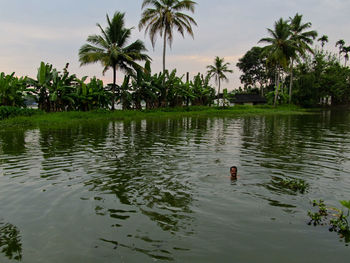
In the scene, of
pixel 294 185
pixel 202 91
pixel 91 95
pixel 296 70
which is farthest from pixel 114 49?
pixel 296 70

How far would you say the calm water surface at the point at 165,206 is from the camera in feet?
13.0

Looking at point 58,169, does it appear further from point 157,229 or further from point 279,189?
point 279,189

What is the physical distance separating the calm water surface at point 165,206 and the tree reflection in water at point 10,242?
14 millimetres

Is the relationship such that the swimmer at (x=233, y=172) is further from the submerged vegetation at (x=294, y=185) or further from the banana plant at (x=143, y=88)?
the banana plant at (x=143, y=88)

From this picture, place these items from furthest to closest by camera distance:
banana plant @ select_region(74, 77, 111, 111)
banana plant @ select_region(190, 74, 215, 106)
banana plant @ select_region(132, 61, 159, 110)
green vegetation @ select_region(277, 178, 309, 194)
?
banana plant @ select_region(190, 74, 215, 106)
banana plant @ select_region(132, 61, 159, 110)
banana plant @ select_region(74, 77, 111, 111)
green vegetation @ select_region(277, 178, 309, 194)

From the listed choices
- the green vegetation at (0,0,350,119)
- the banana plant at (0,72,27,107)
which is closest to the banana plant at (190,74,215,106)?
the green vegetation at (0,0,350,119)

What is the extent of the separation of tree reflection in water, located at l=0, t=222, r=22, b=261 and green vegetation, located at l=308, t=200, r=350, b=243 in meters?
4.35

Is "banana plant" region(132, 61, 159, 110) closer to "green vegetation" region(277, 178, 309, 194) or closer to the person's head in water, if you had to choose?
the person's head in water

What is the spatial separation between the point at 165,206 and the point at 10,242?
253 cm

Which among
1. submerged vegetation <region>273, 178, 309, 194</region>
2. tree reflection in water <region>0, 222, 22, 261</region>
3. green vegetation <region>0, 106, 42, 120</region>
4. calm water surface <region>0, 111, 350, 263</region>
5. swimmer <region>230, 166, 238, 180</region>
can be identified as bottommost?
tree reflection in water <region>0, 222, 22, 261</region>

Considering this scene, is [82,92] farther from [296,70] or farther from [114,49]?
[296,70]

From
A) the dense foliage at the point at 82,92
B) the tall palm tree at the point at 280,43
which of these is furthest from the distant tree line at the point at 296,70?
the dense foliage at the point at 82,92

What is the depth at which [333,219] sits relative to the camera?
463 centimetres

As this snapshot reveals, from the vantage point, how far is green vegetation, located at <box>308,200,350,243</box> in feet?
14.4
